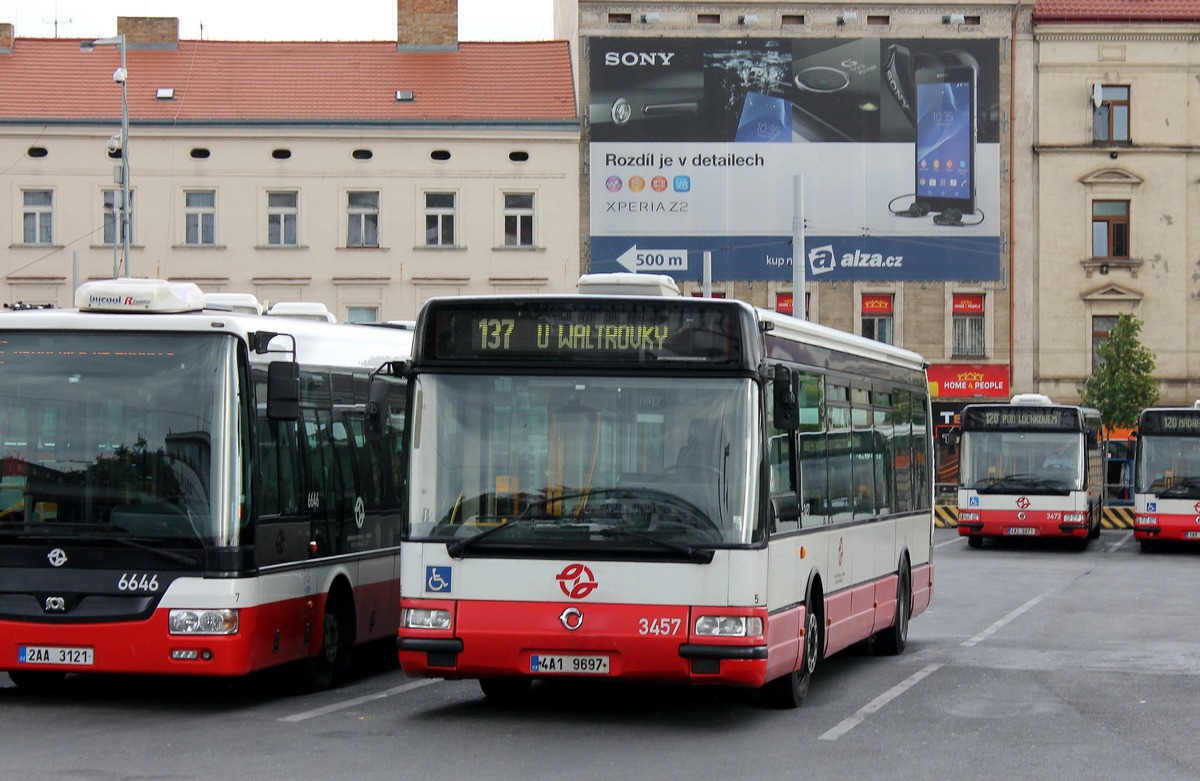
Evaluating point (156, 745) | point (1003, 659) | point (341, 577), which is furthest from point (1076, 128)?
point (156, 745)

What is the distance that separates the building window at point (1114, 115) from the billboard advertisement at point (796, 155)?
3472mm

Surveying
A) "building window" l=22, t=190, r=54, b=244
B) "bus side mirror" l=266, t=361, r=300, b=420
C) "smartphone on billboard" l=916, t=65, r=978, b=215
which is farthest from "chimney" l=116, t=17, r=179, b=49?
"bus side mirror" l=266, t=361, r=300, b=420

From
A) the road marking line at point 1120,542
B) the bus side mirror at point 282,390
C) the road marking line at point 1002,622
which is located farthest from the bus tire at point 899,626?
the road marking line at point 1120,542

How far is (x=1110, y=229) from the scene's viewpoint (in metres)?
53.8

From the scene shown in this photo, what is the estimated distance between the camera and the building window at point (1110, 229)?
5359 centimetres

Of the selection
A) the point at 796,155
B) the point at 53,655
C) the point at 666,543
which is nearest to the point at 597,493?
the point at 666,543

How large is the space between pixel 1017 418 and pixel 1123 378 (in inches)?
583

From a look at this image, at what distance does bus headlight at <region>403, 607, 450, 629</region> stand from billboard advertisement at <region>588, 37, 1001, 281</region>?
40.3m

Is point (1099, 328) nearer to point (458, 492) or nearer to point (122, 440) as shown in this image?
point (458, 492)

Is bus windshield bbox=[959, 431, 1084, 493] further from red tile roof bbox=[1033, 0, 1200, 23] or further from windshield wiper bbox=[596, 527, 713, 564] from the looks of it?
windshield wiper bbox=[596, 527, 713, 564]

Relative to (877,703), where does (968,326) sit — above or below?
above

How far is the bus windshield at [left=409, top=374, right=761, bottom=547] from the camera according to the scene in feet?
35.6

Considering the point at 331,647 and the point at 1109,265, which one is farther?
the point at 1109,265

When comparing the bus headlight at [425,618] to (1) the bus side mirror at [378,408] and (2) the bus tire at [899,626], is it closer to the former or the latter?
(1) the bus side mirror at [378,408]
